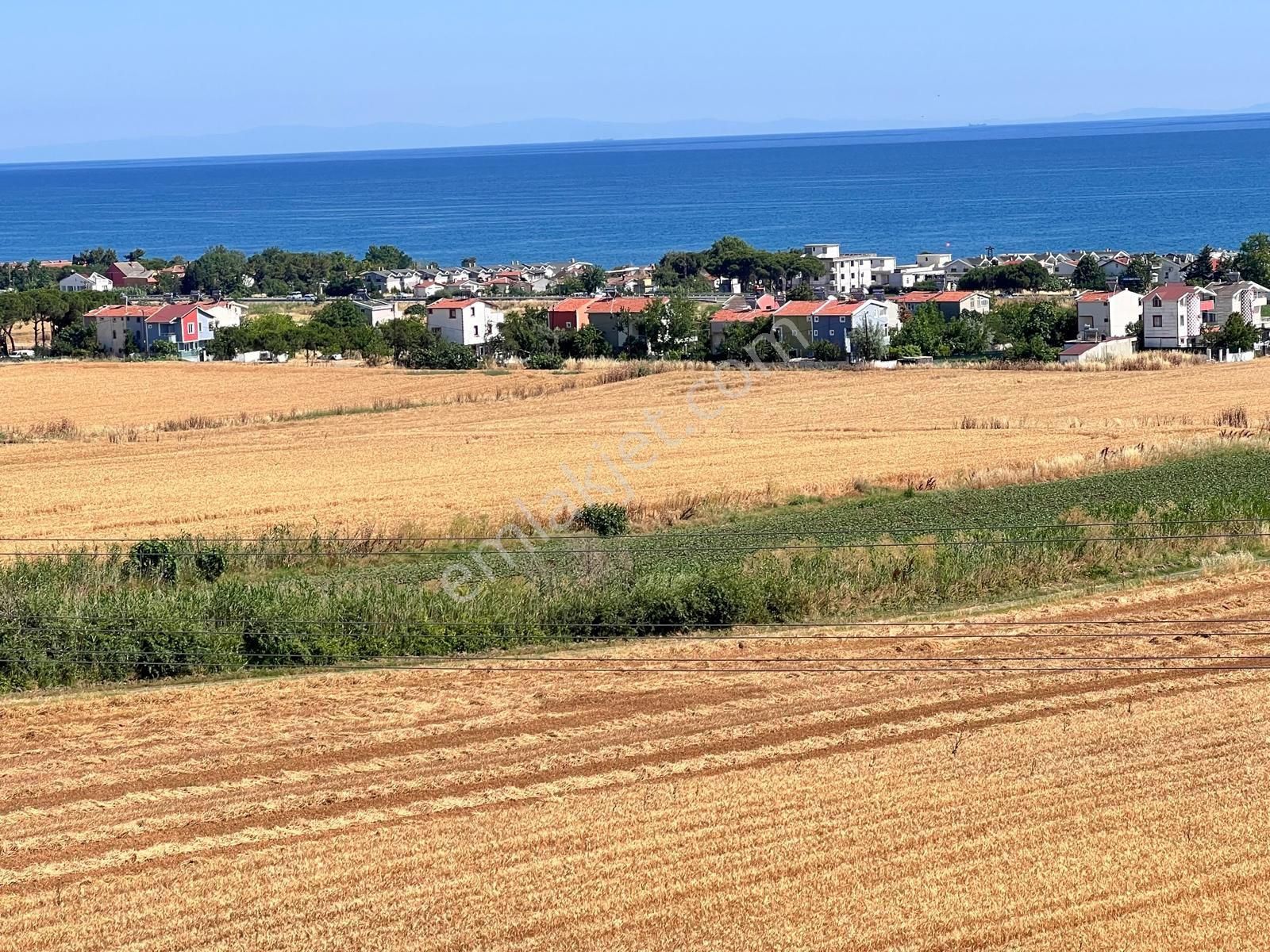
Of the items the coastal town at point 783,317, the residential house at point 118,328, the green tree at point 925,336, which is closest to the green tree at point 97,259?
the coastal town at point 783,317

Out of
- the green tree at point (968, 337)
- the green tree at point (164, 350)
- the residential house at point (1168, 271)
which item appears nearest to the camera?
the green tree at point (968, 337)

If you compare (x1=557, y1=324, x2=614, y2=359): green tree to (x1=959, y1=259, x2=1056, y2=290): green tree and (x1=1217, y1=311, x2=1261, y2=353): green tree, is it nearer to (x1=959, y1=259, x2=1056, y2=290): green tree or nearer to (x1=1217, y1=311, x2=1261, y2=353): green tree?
(x1=1217, y1=311, x2=1261, y2=353): green tree

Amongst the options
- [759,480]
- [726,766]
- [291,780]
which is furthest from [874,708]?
[759,480]

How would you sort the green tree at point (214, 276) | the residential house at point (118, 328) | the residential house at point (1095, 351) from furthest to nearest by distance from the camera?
the green tree at point (214, 276), the residential house at point (118, 328), the residential house at point (1095, 351)

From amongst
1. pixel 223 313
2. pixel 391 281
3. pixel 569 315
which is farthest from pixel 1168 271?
pixel 223 313

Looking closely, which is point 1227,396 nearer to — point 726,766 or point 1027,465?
point 1027,465

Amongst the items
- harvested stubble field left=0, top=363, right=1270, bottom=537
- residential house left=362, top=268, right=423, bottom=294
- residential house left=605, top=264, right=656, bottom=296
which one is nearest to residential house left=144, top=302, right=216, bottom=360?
harvested stubble field left=0, top=363, right=1270, bottom=537

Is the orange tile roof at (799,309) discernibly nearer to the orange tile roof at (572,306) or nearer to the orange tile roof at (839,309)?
the orange tile roof at (839,309)

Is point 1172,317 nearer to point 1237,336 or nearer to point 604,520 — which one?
point 1237,336
